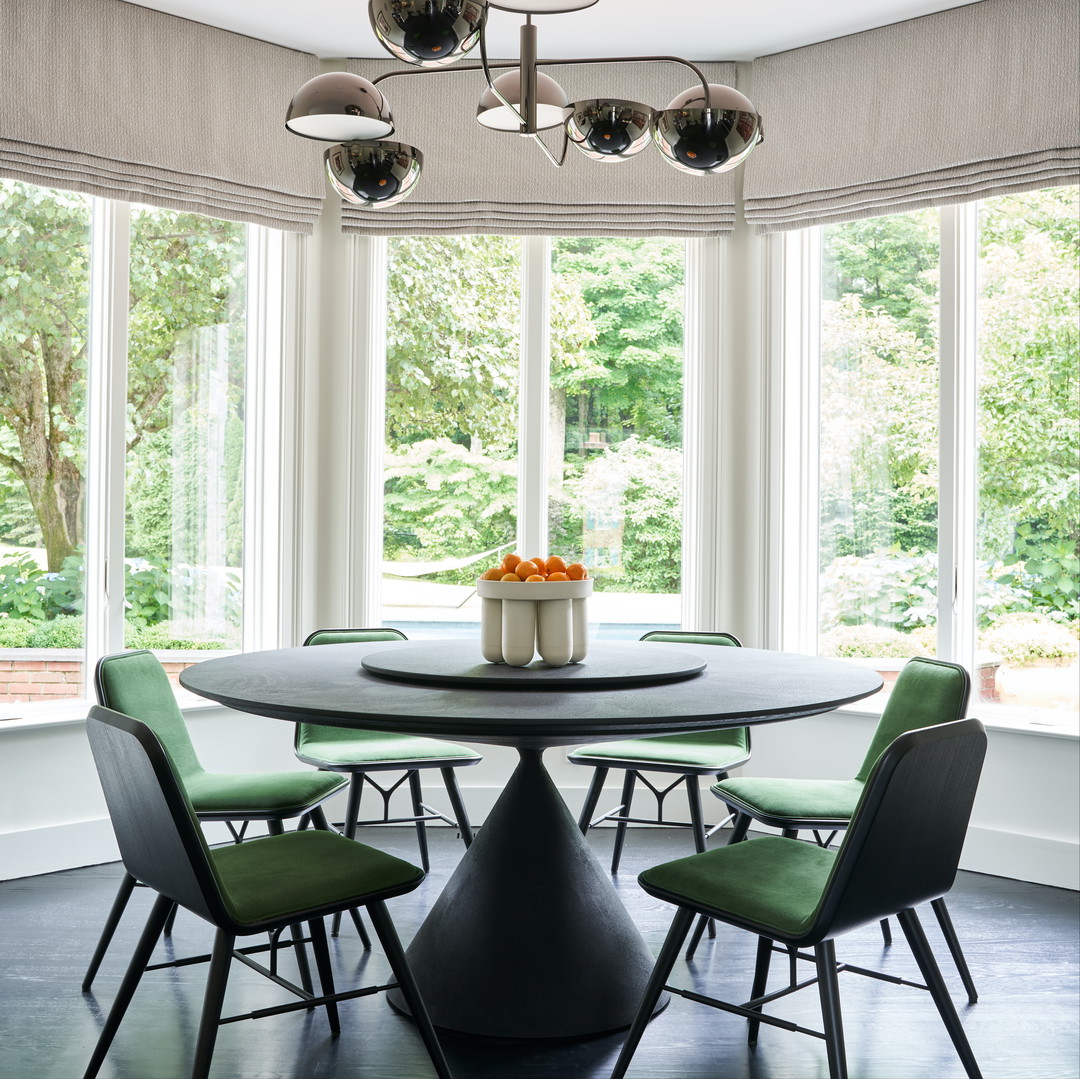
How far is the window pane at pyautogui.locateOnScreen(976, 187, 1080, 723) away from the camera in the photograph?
3.82 meters

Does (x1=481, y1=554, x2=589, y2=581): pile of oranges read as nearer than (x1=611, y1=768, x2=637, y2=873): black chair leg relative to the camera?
Yes

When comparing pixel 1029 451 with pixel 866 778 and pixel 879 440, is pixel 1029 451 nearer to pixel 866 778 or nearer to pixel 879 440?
pixel 879 440

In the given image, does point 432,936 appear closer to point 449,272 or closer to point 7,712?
point 7,712

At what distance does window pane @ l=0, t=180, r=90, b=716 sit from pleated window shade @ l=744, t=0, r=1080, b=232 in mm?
2537

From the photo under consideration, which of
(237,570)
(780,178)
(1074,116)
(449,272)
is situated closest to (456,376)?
(449,272)

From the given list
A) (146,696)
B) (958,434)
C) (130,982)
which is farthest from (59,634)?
(958,434)

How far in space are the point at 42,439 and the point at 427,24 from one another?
2.54 metres

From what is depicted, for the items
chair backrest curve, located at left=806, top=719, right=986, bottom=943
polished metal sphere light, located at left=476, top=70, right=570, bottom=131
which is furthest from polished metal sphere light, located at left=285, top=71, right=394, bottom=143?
chair backrest curve, located at left=806, top=719, right=986, bottom=943

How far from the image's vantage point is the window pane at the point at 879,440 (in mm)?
4117

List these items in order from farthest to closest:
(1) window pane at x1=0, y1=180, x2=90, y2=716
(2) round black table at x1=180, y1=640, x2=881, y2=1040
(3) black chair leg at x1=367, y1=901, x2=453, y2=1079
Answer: (1) window pane at x1=0, y1=180, x2=90, y2=716
(2) round black table at x1=180, y1=640, x2=881, y2=1040
(3) black chair leg at x1=367, y1=901, x2=453, y2=1079

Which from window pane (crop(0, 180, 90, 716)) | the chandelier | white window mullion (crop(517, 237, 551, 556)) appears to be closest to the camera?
the chandelier

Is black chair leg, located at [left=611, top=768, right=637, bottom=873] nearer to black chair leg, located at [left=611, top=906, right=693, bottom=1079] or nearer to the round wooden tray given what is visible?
the round wooden tray

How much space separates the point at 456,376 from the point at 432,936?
2438mm

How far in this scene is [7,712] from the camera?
3.80 m
